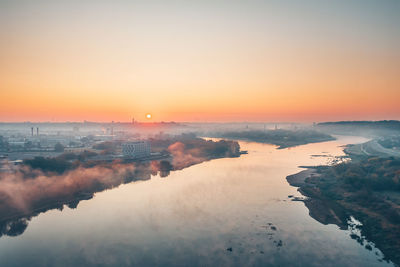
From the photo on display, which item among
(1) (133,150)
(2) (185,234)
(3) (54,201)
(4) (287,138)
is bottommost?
(3) (54,201)

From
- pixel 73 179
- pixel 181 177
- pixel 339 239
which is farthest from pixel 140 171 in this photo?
pixel 339 239

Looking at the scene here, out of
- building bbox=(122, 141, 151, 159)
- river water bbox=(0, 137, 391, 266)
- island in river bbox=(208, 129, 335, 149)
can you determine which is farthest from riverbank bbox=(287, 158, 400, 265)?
island in river bbox=(208, 129, 335, 149)

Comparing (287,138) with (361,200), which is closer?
(361,200)

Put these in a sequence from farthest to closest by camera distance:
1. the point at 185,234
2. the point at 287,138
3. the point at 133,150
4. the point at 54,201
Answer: the point at 287,138 < the point at 133,150 < the point at 54,201 < the point at 185,234

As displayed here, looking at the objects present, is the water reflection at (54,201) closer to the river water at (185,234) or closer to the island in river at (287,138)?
the river water at (185,234)

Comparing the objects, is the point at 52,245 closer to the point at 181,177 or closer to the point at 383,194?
the point at 181,177

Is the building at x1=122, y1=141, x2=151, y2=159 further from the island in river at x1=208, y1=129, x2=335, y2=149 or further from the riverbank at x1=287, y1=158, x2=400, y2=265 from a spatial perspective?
the island in river at x1=208, y1=129, x2=335, y2=149

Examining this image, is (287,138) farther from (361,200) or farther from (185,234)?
(185,234)

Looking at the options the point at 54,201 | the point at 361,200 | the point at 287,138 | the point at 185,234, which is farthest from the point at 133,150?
the point at 287,138
